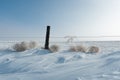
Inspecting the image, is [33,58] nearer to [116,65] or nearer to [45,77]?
[45,77]

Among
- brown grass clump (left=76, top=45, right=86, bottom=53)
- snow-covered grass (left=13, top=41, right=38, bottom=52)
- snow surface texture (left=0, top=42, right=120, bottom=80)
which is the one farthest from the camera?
snow-covered grass (left=13, top=41, right=38, bottom=52)

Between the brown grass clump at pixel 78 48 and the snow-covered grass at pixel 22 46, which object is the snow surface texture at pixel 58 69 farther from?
the snow-covered grass at pixel 22 46

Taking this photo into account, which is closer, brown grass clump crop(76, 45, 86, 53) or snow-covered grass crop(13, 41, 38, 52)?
brown grass clump crop(76, 45, 86, 53)

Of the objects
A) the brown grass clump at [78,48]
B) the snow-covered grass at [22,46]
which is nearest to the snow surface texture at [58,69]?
the brown grass clump at [78,48]

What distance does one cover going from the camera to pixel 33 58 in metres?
11.7

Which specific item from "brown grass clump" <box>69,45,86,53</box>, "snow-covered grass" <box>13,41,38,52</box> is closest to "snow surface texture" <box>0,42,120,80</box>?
"brown grass clump" <box>69,45,86,53</box>

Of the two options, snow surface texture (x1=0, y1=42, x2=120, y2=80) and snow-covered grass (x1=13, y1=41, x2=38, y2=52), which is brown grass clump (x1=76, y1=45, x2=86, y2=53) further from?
snow surface texture (x1=0, y1=42, x2=120, y2=80)

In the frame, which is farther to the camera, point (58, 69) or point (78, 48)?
point (78, 48)

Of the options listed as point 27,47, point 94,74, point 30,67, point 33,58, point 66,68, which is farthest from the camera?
point 27,47

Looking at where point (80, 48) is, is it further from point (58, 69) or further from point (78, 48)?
point (58, 69)

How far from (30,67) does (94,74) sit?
3021 mm

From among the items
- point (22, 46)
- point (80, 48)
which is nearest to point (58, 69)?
point (80, 48)

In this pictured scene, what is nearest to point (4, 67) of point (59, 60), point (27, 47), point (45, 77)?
point (59, 60)

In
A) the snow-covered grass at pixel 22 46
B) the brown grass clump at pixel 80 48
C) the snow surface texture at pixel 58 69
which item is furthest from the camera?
the snow-covered grass at pixel 22 46
